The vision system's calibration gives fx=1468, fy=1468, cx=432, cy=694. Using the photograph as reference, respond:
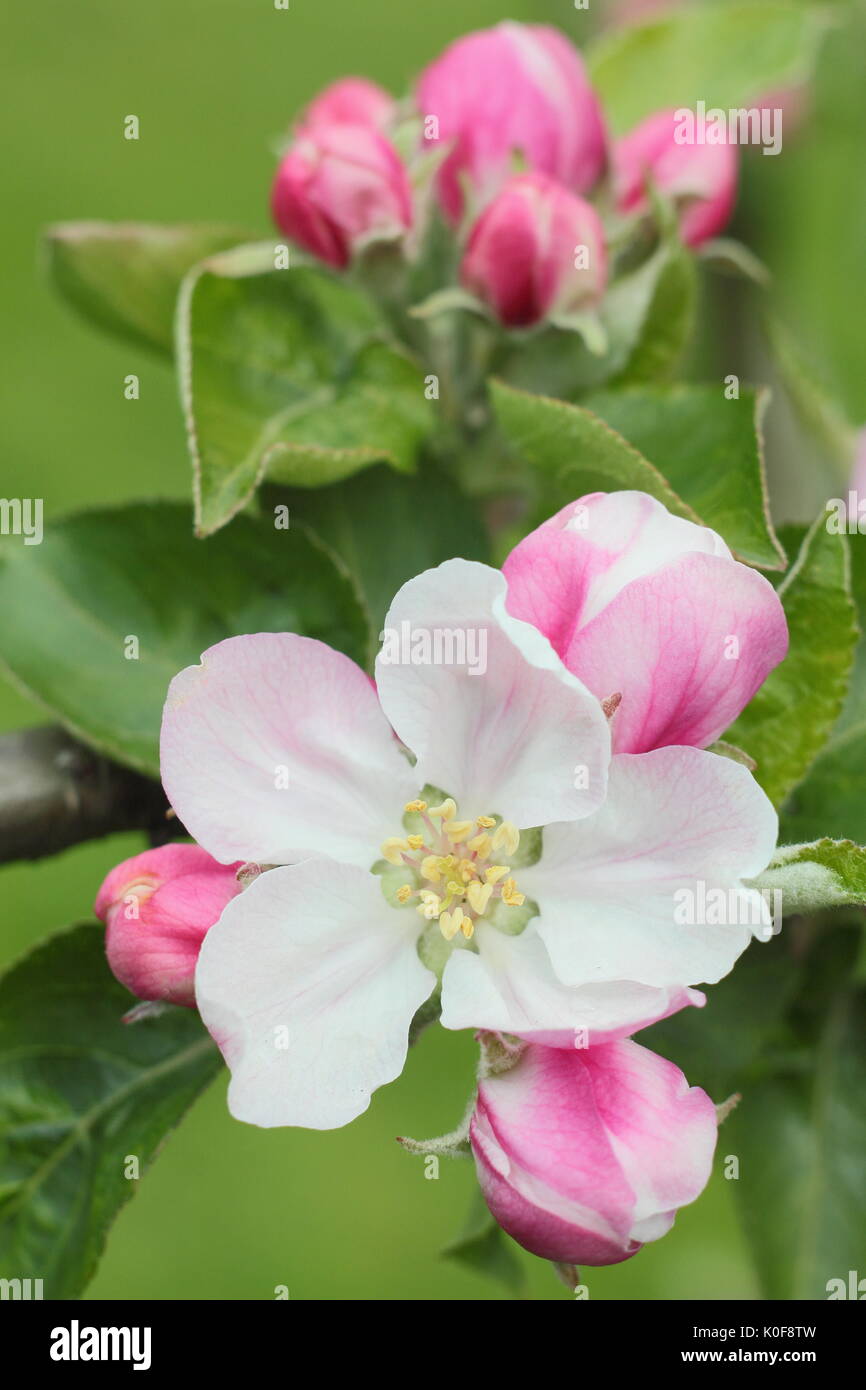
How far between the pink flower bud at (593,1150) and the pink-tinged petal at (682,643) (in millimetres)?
128

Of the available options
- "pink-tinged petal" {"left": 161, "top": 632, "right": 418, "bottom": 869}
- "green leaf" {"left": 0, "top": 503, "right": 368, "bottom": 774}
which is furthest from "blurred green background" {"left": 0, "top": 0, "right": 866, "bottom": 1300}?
"pink-tinged petal" {"left": 161, "top": 632, "right": 418, "bottom": 869}

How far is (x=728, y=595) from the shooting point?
0.54m

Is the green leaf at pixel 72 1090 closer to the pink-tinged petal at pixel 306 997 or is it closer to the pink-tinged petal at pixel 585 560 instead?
the pink-tinged petal at pixel 306 997

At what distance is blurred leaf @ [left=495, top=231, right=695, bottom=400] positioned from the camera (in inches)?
32.5

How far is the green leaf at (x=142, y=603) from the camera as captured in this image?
0.79 metres

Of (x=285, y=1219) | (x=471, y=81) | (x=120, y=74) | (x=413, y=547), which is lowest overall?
(x=285, y=1219)

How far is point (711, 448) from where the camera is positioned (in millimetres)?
736

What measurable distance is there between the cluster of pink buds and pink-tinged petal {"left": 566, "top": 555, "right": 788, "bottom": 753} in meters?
0.30

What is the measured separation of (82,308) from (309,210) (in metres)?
0.22

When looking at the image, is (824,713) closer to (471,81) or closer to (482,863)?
(482,863)

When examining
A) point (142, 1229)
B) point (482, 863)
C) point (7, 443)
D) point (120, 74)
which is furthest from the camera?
point (120, 74)

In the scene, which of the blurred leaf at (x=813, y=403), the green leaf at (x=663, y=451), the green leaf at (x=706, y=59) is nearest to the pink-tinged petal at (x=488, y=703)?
the green leaf at (x=663, y=451)

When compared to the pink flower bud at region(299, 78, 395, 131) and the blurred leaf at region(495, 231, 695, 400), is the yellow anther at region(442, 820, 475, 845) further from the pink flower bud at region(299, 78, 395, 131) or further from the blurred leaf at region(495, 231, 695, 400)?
the pink flower bud at region(299, 78, 395, 131)

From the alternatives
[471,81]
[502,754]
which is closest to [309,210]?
[471,81]
